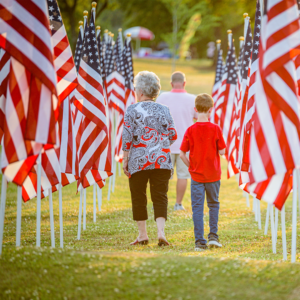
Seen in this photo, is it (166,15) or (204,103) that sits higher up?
(166,15)

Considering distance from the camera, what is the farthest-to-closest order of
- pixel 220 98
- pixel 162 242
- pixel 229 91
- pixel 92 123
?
pixel 220 98 < pixel 229 91 < pixel 92 123 < pixel 162 242

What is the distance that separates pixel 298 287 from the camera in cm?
395

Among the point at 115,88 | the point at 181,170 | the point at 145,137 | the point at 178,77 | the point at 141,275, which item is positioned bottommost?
the point at 141,275

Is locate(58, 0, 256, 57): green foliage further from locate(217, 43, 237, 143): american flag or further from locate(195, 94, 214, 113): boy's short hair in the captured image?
locate(195, 94, 214, 113): boy's short hair

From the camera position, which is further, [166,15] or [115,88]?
[166,15]

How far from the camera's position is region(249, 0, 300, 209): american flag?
15.8 feet

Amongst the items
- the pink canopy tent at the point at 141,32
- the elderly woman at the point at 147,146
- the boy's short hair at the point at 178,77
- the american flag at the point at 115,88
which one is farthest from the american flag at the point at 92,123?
the pink canopy tent at the point at 141,32

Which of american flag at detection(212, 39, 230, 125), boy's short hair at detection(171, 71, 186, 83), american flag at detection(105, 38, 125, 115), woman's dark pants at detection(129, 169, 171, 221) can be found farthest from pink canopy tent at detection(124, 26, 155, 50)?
woman's dark pants at detection(129, 169, 171, 221)

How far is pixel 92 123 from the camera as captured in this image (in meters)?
6.93

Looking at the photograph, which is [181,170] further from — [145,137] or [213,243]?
[145,137]

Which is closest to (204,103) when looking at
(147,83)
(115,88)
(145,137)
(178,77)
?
(147,83)

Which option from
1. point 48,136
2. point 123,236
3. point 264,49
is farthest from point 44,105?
point 123,236

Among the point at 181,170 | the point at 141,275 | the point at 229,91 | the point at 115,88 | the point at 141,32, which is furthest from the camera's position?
the point at 141,32

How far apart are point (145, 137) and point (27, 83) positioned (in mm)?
1768
